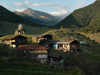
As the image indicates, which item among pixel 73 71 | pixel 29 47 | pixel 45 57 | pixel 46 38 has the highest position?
pixel 46 38

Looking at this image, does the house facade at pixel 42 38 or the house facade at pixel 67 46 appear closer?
the house facade at pixel 67 46

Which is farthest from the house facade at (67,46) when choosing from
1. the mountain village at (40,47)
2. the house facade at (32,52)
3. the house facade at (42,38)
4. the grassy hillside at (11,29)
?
the grassy hillside at (11,29)

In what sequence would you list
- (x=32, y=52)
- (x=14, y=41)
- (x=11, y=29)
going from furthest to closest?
(x=11, y=29), (x=14, y=41), (x=32, y=52)

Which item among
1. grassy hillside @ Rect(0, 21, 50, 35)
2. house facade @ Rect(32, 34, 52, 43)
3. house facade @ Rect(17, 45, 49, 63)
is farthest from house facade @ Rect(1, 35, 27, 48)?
grassy hillside @ Rect(0, 21, 50, 35)

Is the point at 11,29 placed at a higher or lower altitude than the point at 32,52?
higher

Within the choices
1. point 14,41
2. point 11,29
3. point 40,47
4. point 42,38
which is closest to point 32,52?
point 40,47

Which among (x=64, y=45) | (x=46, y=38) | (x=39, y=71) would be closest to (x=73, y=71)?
(x=39, y=71)

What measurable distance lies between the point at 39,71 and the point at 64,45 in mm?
22807

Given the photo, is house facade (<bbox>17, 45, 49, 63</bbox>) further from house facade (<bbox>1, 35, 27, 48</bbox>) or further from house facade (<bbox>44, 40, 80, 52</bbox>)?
house facade (<bbox>44, 40, 80, 52</bbox>)

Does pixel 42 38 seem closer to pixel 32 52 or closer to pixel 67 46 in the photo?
pixel 67 46

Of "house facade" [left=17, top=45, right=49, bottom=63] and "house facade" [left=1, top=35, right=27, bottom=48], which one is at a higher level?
"house facade" [left=1, top=35, right=27, bottom=48]

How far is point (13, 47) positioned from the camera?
44031 millimetres

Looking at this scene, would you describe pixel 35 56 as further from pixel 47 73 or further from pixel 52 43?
pixel 52 43

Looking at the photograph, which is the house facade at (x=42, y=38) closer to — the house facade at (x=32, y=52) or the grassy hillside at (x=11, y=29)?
the house facade at (x=32, y=52)
